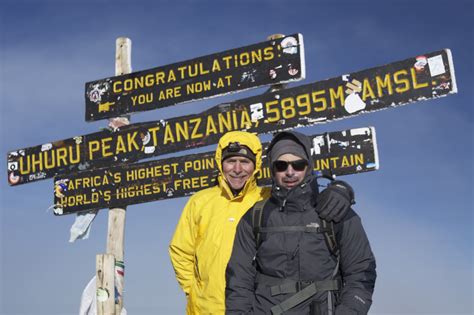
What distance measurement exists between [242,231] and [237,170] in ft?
3.31

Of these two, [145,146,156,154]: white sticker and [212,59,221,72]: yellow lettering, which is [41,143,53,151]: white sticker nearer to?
[145,146,156,154]: white sticker

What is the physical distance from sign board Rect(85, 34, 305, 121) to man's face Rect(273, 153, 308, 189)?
3632mm

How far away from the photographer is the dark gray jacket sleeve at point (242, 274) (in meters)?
3.44

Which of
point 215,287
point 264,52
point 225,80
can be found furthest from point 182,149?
point 215,287

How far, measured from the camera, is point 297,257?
11.1ft

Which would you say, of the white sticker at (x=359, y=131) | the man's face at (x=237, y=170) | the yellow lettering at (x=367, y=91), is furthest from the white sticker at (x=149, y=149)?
the man's face at (x=237, y=170)

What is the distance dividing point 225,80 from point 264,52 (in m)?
0.69

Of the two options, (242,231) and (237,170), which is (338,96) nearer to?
(237,170)

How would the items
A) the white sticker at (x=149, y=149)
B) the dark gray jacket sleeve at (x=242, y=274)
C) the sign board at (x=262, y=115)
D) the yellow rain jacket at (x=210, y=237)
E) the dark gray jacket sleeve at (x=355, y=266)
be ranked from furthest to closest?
the white sticker at (x=149, y=149) → the sign board at (x=262, y=115) → the yellow rain jacket at (x=210, y=237) → the dark gray jacket sleeve at (x=242, y=274) → the dark gray jacket sleeve at (x=355, y=266)

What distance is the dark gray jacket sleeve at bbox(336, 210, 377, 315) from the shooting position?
129 inches

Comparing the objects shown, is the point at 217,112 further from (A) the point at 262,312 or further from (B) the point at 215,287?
(A) the point at 262,312

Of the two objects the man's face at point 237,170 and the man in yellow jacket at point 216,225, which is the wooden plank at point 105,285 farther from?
the man's face at point 237,170

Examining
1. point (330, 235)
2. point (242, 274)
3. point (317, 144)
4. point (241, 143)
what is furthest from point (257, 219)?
point (317, 144)

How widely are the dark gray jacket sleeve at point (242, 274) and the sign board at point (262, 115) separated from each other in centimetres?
355
